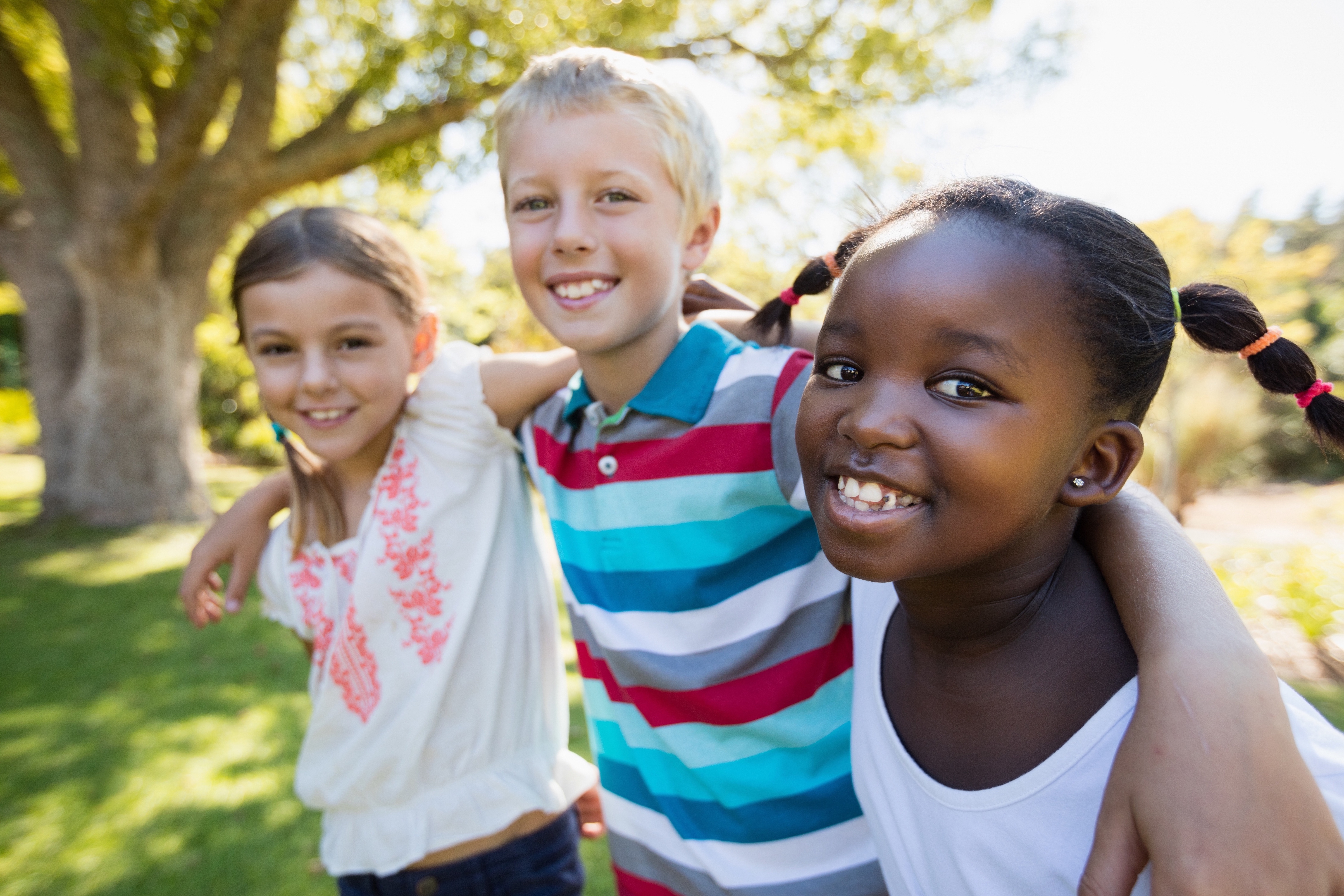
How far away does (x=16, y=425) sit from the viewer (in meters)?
15.2

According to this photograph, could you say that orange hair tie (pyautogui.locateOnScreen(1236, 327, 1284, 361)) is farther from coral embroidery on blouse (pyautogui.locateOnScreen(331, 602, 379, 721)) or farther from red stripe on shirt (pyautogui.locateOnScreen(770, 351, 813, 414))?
coral embroidery on blouse (pyautogui.locateOnScreen(331, 602, 379, 721))

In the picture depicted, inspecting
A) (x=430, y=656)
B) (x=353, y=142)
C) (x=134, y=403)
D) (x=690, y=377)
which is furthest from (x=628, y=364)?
(x=134, y=403)

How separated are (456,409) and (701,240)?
0.74m

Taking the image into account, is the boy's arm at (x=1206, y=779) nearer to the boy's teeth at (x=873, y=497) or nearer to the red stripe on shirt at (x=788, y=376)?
the boy's teeth at (x=873, y=497)

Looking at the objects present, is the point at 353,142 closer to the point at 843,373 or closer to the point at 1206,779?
the point at 843,373

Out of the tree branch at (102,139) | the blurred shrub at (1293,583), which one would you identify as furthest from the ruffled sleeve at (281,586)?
the tree branch at (102,139)

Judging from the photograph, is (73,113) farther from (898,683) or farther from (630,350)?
(898,683)

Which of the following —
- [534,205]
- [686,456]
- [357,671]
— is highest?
[534,205]

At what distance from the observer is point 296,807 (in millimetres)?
3156

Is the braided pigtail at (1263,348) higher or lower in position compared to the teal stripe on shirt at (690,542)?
higher

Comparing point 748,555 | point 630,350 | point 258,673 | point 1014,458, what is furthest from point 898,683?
point 258,673

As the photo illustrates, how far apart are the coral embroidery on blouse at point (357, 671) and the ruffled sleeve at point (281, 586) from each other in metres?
0.17

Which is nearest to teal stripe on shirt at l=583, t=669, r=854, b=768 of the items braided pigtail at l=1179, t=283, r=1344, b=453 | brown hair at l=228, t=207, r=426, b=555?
braided pigtail at l=1179, t=283, r=1344, b=453

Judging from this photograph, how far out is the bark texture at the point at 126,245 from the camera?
6680mm
